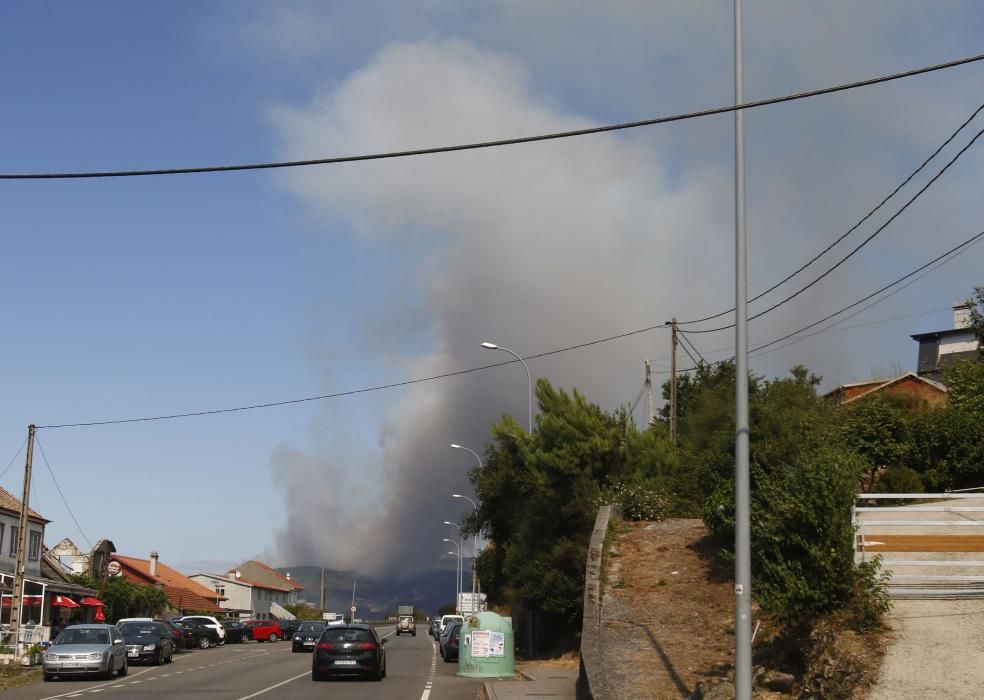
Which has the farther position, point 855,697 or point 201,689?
point 201,689

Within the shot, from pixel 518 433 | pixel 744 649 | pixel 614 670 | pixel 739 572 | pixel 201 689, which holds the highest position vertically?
pixel 518 433

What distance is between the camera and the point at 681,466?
35344 mm

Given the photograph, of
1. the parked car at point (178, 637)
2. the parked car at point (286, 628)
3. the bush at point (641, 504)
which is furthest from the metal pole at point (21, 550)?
the parked car at point (286, 628)

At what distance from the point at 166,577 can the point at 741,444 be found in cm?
9274

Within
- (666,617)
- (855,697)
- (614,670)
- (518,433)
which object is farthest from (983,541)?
(518,433)

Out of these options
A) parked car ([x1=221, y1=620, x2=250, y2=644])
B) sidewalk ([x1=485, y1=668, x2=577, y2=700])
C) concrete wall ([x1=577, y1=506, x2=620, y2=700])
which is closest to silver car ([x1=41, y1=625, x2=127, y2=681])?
sidewalk ([x1=485, y1=668, x2=577, y2=700])

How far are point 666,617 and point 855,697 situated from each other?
30.7 feet

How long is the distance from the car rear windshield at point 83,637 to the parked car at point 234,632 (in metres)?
35.7

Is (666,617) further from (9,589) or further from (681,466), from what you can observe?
(9,589)

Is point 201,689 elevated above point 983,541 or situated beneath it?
situated beneath

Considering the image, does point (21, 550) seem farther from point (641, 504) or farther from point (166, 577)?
point (166, 577)

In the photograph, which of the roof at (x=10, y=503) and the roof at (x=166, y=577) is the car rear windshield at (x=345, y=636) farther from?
the roof at (x=166, y=577)

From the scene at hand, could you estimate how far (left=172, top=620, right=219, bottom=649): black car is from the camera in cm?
5303

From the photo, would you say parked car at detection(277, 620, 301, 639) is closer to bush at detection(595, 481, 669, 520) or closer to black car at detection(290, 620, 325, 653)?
black car at detection(290, 620, 325, 653)
